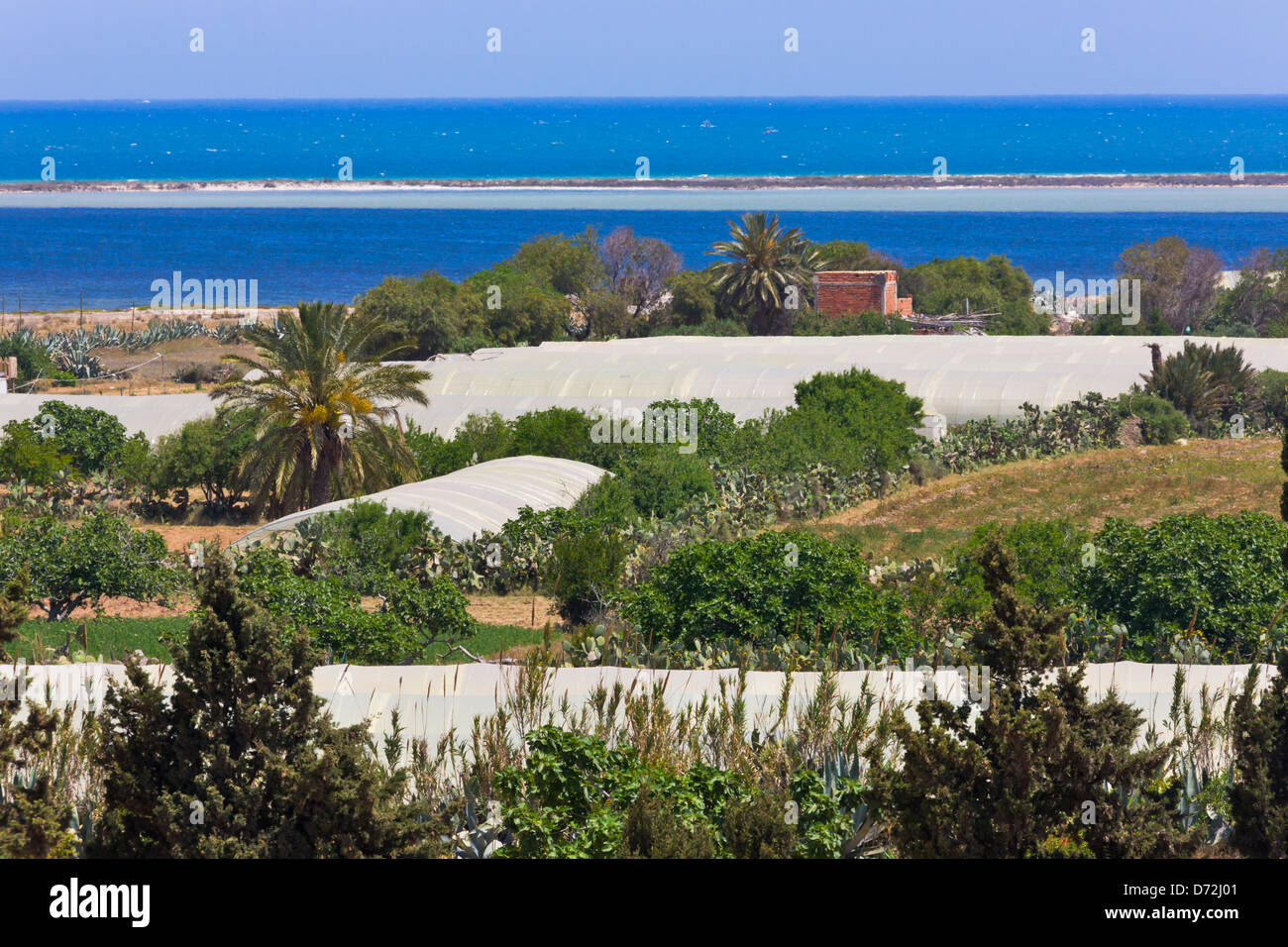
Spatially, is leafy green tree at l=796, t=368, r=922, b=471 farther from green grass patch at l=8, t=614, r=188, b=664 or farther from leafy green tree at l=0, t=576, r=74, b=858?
leafy green tree at l=0, t=576, r=74, b=858

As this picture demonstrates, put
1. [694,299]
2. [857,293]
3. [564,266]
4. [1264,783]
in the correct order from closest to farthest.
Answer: [1264,783] → [857,293] → [694,299] → [564,266]

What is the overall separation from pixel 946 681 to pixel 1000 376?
29.4m

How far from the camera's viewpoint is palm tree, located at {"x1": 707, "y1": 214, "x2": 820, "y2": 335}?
61875mm

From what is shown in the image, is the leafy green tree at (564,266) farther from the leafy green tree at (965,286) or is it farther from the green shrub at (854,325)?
the leafy green tree at (965,286)

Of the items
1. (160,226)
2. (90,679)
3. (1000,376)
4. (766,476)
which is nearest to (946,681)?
(90,679)

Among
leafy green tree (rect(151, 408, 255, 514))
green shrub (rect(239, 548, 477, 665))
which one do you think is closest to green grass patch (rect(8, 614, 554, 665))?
green shrub (rect(239, 548, 477, 665))

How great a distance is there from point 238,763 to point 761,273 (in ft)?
180

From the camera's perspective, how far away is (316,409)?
3030cm

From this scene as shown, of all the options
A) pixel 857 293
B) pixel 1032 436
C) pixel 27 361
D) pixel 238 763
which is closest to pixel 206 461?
pixel 1032 436

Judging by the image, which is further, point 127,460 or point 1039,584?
point 127,460

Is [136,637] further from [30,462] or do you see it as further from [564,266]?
[564,266]
